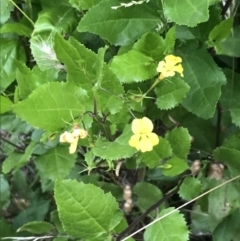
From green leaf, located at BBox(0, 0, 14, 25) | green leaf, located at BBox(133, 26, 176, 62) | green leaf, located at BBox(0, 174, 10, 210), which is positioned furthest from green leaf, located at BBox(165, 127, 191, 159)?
green leaf, located at BBox(0, 174, 10, 210)

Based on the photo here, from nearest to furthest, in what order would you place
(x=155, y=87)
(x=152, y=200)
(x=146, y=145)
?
1. (x=146, y=145)
2. (x=155, y=87)
3. (x=152, y=200)

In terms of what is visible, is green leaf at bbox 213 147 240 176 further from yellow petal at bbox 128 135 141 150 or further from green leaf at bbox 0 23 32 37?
green leaf at bbox 0 23 32 37

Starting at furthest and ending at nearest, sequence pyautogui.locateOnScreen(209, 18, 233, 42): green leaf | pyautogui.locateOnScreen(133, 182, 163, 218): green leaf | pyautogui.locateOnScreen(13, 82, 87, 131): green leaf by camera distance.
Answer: pyautogui.locateOnScreen(133, 182, 163, 218): green leaf < pyautogui.locateOnScreen(209, 18, 233, 42): green leaf < pyautogui.locateOnScreen(13, 82, 87, 131): green leaf

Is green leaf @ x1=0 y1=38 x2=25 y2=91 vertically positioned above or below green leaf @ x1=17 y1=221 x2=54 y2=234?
above

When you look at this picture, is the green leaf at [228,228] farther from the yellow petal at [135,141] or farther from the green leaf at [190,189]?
the yellow petal at [135,141]

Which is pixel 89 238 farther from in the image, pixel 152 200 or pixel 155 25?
pixel 155 25

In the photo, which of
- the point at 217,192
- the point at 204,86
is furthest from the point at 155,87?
the point at 217,192

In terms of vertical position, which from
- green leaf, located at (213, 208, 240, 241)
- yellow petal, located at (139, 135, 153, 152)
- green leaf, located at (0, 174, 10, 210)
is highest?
yellow petal, located at (139, 135, 153, 152)
